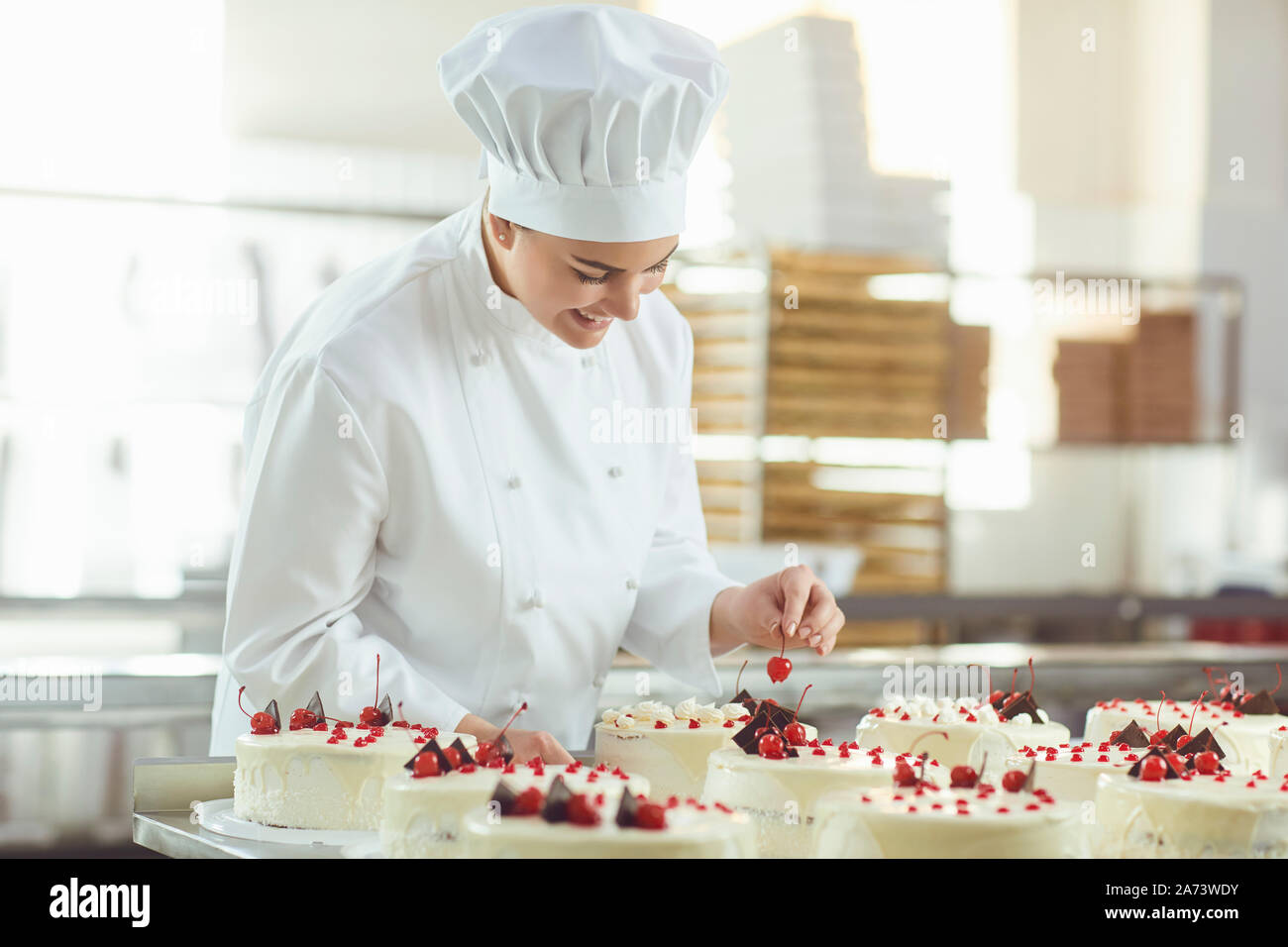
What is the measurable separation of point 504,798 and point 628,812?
112 mm

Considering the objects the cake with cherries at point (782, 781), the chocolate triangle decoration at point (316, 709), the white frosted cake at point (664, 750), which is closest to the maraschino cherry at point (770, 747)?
the cake with cherries at point (782, 781)

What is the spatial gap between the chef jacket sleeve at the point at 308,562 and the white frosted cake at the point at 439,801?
16.4 inches

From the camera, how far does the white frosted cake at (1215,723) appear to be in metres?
1.84

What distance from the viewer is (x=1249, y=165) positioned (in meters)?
6.57

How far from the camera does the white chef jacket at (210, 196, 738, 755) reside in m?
1.71

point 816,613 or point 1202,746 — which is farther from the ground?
point 816,613

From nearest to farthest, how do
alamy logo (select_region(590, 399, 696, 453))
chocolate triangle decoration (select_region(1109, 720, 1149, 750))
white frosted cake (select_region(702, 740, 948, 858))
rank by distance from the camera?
white frosted cake (select_region(702, 740, 948, 858))
chocolate triangle decoration (select_region(1109, 720, 1149, 750))
alamy logo (select_region(590, 399, 696, 453))

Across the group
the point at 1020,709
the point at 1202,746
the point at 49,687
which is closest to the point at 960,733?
the point at 1020,709

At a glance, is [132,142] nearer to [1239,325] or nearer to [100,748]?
[100,748]

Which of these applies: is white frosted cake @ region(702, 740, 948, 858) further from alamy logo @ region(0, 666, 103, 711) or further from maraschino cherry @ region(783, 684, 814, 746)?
alamy logo @ region(0, 666, 103, 711)

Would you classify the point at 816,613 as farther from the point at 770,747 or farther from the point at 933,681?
the point at 933,681

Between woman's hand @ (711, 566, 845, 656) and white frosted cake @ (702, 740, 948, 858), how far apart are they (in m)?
0.38
